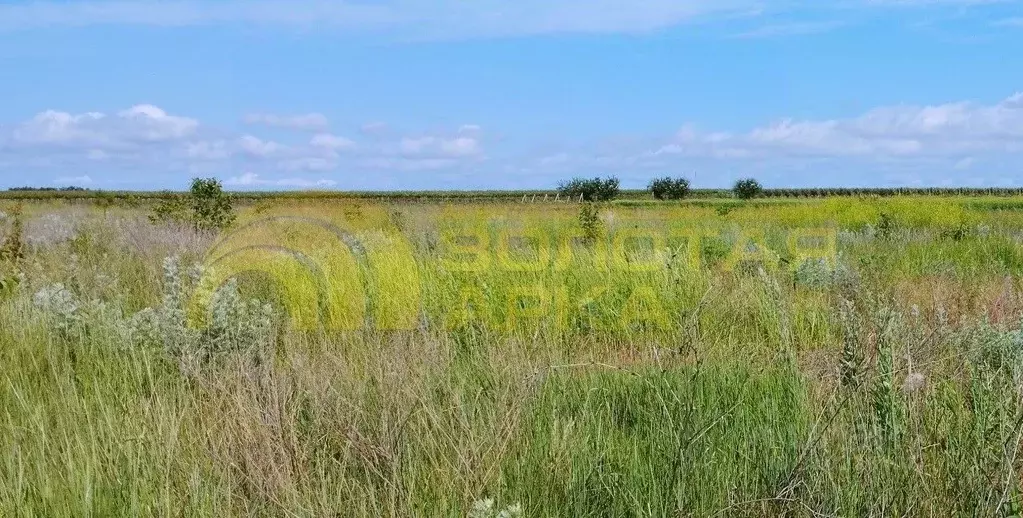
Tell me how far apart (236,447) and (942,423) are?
256cm

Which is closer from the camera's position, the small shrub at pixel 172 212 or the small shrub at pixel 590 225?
the small shrub at pixel 590 225

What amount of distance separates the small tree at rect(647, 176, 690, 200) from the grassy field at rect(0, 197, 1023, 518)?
64464mm

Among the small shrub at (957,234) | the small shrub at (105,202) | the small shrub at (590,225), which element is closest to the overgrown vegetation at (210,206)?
the small shrub at (590,225)

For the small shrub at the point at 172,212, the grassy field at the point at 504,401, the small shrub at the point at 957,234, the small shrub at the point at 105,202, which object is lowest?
the grassy field at the point at 504,401

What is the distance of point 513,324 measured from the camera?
5777 millimetres

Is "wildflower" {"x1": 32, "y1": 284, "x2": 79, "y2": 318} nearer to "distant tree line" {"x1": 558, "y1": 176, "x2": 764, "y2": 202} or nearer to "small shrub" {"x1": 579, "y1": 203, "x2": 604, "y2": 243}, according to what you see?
"small shrub" {"x1": 579, "y1": 203, "x2": 604, "y2": 243}

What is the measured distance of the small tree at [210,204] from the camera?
45.7 feet

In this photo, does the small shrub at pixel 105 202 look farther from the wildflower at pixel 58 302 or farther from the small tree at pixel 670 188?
the small tree at pixel 670 188

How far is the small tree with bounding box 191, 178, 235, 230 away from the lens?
548 inches

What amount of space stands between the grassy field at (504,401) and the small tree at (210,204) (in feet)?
22.9

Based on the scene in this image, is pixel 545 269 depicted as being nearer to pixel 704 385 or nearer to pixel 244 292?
pixel 244 292

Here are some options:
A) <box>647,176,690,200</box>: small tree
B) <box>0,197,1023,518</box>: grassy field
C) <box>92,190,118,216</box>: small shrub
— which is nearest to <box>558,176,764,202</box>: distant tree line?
<box>647,176,690,200</box>: small tree

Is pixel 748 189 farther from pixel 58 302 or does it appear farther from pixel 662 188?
pixel 58 302

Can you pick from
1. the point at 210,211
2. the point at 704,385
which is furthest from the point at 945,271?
the point at 210,211
